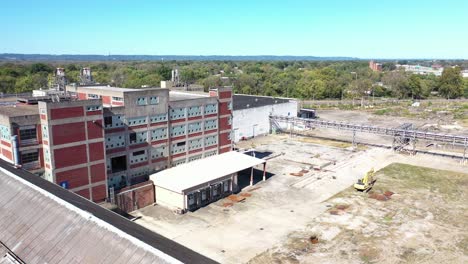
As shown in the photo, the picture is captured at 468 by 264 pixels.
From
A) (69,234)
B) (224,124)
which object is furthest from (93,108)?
(224,124)

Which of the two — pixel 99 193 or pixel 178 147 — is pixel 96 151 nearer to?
pixel 99 193

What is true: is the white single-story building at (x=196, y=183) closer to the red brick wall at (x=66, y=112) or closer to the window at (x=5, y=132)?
the red brick wall at (x=66, y=112)

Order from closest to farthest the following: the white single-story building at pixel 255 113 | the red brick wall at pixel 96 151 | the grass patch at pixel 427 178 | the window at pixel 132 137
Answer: the red brick wall at pixel 96 151, the window at pixel 132 137, the grass patch at pixel 427 178, the white single-story building at pixel 255 113

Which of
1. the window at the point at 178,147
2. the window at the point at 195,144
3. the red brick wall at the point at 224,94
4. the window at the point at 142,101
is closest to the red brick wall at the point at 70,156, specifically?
the window at the point at 142,101

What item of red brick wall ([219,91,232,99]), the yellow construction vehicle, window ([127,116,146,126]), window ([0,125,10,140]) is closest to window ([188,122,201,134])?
red brick wall ([219,91,232,99])

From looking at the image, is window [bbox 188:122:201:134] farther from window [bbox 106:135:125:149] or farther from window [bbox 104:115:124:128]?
window [bbox 104:115:124:128]

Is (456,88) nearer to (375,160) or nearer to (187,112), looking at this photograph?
(375,160)

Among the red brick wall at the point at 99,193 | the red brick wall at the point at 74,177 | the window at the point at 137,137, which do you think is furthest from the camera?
the window at the point at 137,137
